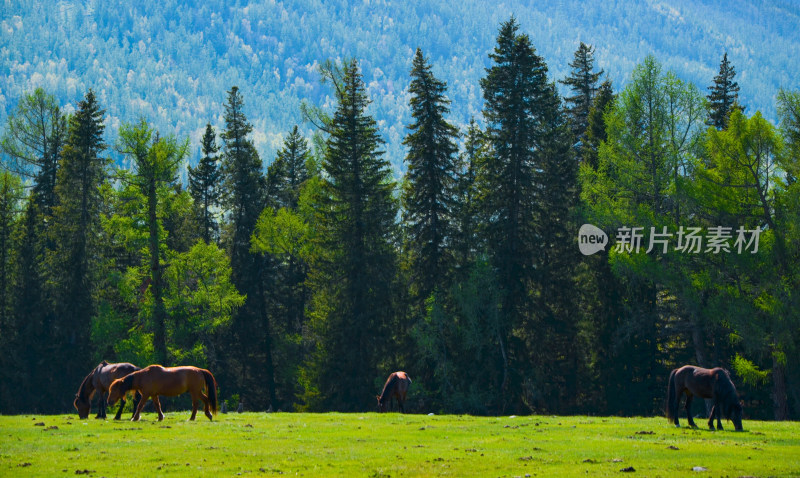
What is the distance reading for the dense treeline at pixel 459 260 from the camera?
3888cm

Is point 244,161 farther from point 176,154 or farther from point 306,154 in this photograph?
point 176,154

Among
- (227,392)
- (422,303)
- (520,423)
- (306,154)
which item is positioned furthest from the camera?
(306,154)

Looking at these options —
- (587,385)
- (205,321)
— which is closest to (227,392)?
(205,321)

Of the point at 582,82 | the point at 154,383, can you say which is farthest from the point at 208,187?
the point at 154,383

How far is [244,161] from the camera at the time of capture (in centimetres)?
6175

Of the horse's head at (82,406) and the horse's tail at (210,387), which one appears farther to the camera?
the horse's head at (82,406)

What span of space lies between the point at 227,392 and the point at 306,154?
2372 centimetres

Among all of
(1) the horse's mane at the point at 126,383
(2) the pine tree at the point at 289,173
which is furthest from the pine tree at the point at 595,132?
(1) the horse's mane at the point at 126,383

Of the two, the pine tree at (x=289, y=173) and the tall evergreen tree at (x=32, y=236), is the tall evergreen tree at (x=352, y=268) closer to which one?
the pine tree at (x=289, y=173)

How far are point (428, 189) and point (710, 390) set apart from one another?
27691 mm

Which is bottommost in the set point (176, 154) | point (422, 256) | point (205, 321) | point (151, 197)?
point (205, 321)

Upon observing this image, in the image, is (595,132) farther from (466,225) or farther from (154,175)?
(154,175)

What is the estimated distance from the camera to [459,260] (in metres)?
49.0

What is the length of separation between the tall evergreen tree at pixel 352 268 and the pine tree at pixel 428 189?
8.62 ft
